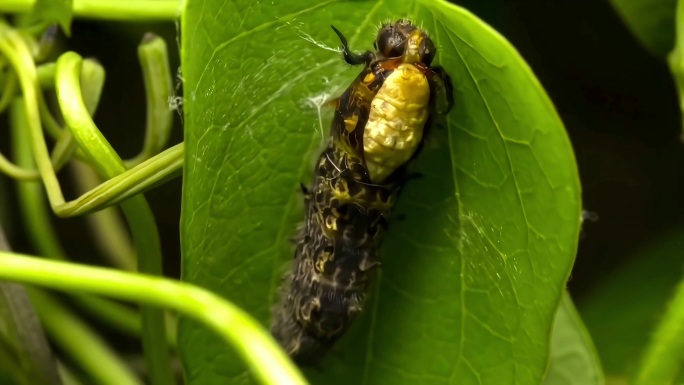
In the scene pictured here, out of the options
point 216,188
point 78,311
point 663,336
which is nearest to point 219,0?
point 216,188

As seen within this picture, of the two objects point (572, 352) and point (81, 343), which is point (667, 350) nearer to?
point (572, 352)

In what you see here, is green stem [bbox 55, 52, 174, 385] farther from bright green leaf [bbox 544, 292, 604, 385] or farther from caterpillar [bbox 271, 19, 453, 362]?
bright green leaf [bbox 544, 292, 604, 385]

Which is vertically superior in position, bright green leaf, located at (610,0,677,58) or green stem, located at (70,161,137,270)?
bright green leaf, located at (610,0,677,58)

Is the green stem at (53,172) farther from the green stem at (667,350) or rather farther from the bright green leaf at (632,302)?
the bright green leaf at (632,302)

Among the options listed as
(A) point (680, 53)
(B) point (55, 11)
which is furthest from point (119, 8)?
(A) point (680, 53)

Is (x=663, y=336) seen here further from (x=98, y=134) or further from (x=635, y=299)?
(x=98, y=134)

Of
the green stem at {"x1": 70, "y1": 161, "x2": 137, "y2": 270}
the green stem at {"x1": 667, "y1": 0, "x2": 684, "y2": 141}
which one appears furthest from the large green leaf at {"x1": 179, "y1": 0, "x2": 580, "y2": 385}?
the green stem at {"x1": 70, "y1": 161, "x2": 137, "y2": 270}
